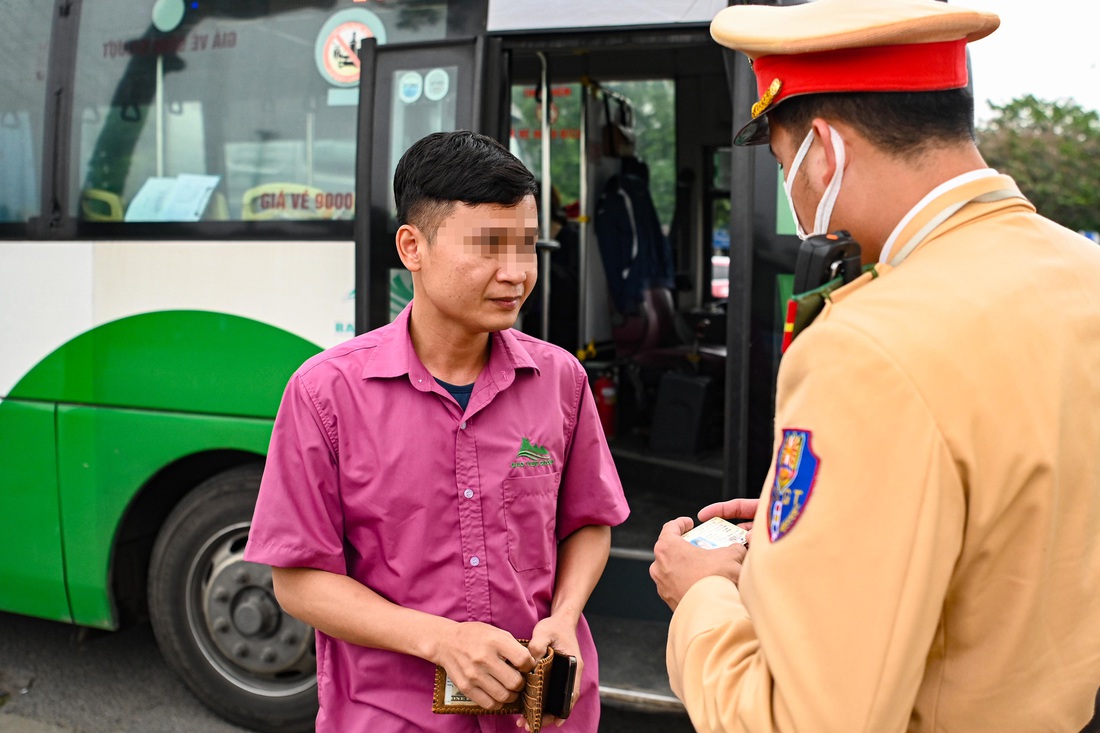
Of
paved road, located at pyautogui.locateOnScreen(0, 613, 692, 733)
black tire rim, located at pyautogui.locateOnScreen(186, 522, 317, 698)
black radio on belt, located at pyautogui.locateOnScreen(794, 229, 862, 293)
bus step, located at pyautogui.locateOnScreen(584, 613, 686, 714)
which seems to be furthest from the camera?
paved road, located at pyautogui.locateOnScreen(0, 613, 692, 733)

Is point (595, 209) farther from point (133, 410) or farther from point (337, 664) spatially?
point (337, 664)

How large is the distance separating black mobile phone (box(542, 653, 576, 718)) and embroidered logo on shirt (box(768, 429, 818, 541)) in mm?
684

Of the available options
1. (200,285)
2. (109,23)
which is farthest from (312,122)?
(109,23)

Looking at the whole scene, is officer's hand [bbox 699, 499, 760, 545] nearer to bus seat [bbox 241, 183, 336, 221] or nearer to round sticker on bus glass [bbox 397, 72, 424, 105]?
round sticker on bus glass [bbox 397, 72, 424, 105]

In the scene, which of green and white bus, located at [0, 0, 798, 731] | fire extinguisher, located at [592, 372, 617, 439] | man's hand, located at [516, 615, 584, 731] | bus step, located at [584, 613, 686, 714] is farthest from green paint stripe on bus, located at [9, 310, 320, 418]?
fire extinguisher, located at [592, 372, 617, 439]

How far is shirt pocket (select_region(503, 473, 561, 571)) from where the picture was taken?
76.0 inches

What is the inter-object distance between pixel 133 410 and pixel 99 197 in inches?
36.4

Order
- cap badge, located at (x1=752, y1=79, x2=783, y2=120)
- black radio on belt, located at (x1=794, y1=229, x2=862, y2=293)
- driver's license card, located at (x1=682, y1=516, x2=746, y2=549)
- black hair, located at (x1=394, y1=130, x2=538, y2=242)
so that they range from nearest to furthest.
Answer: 1. black radio on belt, located at (x1=794, y1=229, x2=862, y2=293)
2. cap badge, located at (x1=752, y1=79, x2=783, y2=120)
3. driver's license card, located at (x1=682, y1=516, x2=746, y2=549)
4. black hair, located at (x1=394, y1=130, x2=538, y2=242)

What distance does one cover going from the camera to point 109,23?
161 inches

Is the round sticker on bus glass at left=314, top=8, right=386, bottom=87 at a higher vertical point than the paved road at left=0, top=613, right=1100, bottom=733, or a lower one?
higher

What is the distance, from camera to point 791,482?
1.14 m

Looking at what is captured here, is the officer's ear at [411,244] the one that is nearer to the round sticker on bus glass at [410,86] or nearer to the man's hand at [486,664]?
the man's hand at [486,664]

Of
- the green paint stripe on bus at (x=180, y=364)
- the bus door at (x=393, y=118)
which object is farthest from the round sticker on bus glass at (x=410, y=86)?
the green paint stripe on bus at (x=180, y=364)

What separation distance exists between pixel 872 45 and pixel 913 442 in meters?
0.52
